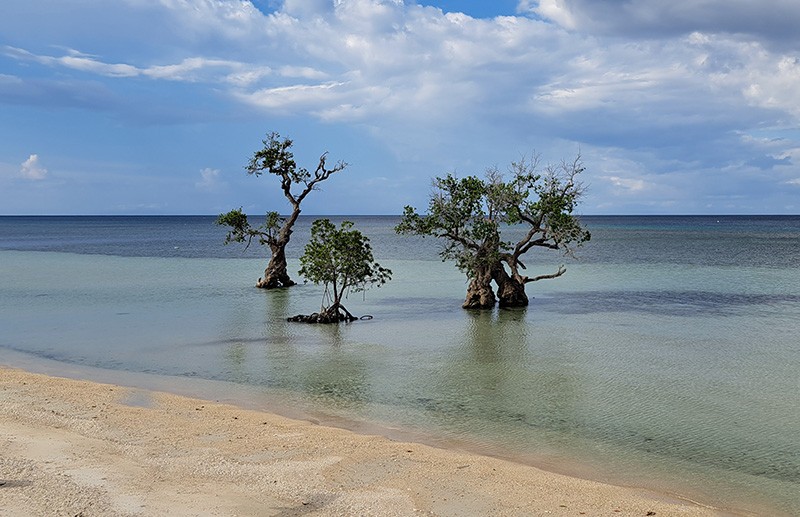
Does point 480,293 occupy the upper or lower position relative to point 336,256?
lower

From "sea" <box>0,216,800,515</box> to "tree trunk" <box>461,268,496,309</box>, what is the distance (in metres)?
1.25

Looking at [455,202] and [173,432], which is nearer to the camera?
[173,432]

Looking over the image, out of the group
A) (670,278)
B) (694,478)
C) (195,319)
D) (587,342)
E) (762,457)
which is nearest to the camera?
(694,478)

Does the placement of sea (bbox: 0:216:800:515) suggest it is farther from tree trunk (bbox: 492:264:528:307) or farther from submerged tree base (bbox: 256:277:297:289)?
submerged tree base (bbox: 256:277:297:289)

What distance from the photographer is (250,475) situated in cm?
1123

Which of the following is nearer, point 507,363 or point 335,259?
point 507,363

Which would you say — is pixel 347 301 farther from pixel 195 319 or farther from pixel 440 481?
pixel 440 481

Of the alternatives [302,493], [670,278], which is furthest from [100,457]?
[670,278]

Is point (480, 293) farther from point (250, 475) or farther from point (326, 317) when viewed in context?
point (250, 475)

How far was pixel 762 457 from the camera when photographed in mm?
13523

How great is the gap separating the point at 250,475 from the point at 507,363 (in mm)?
12520

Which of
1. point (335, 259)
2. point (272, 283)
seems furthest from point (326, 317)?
point (272, 283)

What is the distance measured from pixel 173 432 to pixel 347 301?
76.3ft

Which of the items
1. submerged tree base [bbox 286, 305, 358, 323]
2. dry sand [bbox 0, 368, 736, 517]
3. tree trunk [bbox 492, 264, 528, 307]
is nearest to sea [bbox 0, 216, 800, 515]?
submerged tree base [bbox 286, 305, 358, 323]
